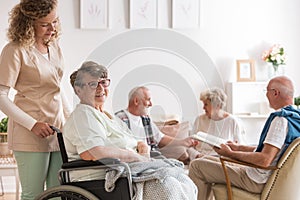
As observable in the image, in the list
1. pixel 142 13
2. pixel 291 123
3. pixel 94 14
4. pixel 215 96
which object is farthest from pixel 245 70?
pixel 215 96

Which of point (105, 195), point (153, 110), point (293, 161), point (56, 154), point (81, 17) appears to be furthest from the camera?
point (81, 17)

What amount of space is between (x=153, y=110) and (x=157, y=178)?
33cm

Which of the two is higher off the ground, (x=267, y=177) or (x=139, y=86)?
(x=139, y=86)

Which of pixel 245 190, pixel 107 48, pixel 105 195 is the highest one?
pixel 107 48

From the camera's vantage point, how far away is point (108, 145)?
2.44 meters

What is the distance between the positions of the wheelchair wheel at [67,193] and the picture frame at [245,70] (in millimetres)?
3142

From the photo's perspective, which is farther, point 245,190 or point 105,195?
point 245,190

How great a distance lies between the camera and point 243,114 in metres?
5.24

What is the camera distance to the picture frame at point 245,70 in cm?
529

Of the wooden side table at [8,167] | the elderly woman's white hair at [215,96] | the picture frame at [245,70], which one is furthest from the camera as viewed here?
the picture frame at [245,70]

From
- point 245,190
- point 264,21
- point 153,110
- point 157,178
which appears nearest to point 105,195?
point 157,178

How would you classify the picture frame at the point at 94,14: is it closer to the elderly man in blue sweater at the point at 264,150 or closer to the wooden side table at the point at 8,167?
the wooden side table at the point at 8,167

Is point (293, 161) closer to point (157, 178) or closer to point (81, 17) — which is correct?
point (157, 178)

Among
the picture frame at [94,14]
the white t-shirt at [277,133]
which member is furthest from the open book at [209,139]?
the picture frame at [94,14]
